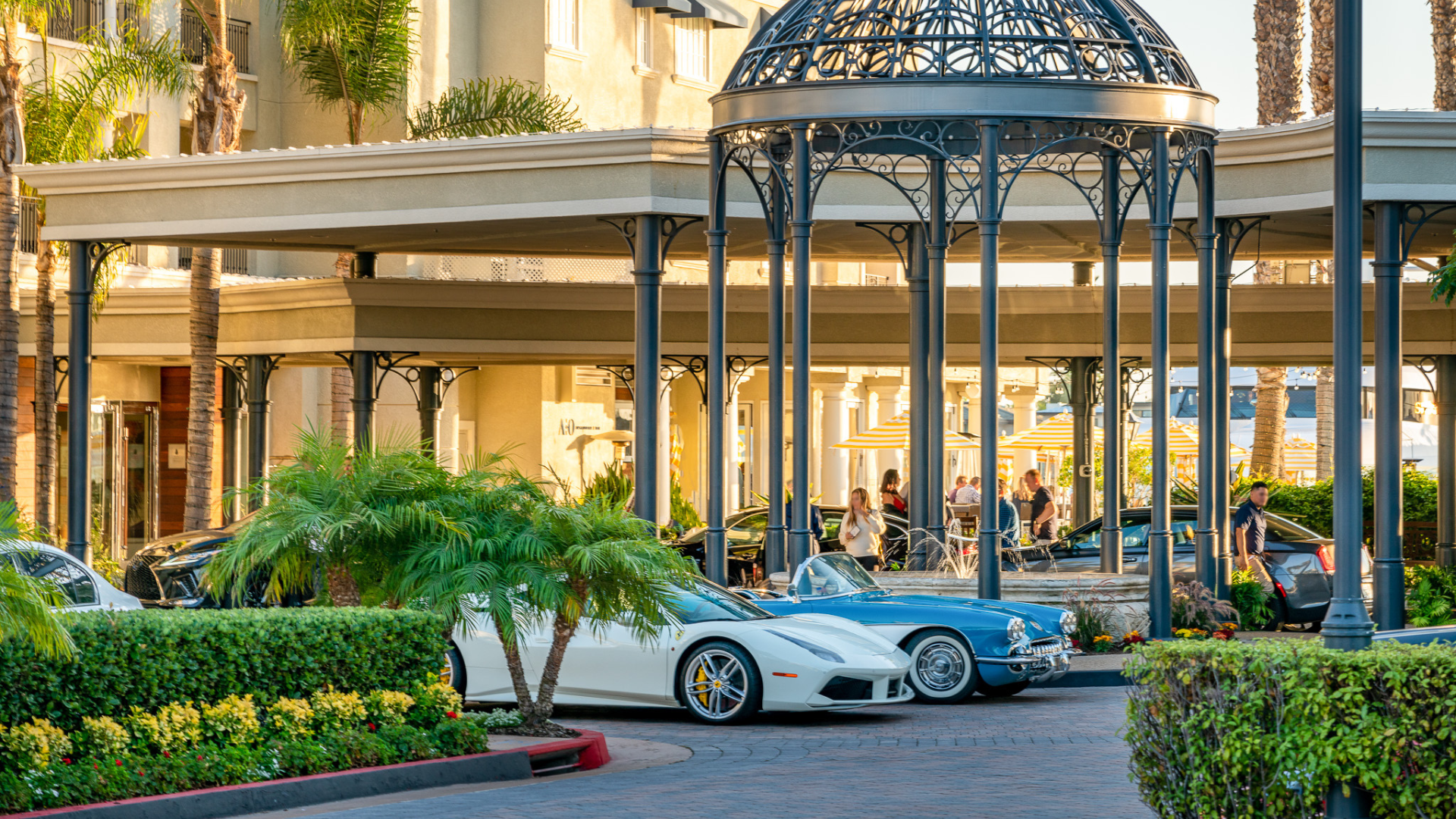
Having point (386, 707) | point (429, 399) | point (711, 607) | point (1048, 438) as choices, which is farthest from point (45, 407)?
point (1048, 438)

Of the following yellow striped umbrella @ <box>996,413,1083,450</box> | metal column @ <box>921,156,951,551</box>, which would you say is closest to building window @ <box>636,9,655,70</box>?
yellow striped umbrella @ <box>996,413,1083,450</box>

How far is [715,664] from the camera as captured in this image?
14.3 meters

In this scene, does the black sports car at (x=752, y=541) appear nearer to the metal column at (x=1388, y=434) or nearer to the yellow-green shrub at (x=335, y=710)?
the metal column at (x=1388, y=434)

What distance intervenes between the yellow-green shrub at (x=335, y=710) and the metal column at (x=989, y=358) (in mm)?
7873

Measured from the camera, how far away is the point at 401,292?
29.2 m

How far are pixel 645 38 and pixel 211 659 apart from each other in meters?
36.7

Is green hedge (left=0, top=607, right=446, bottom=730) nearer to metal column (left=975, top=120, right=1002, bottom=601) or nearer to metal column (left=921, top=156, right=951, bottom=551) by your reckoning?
metal column (left=975, top=120, right=1002, bottom=601)

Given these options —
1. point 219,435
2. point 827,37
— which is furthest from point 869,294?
point 219,435

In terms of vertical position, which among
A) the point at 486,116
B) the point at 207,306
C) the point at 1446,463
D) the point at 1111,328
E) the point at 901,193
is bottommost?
the point at 1446,463

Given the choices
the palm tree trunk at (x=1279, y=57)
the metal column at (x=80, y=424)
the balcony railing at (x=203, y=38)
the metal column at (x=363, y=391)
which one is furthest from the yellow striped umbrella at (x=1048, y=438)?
the metal column at (x=80, y=424)

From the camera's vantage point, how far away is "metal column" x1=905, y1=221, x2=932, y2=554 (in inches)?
898

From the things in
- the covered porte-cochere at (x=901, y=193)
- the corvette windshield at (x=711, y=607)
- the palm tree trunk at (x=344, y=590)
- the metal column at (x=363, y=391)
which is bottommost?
the corvette windshield at (x=711, y=607)

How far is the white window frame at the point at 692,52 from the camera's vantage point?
46.4 meters

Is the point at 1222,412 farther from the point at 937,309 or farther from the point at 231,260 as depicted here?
the point at 231,260
